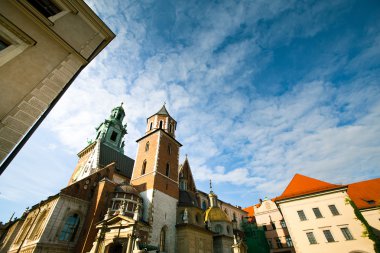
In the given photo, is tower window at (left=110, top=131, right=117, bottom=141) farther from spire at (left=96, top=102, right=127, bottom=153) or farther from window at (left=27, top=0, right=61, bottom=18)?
window at (left=27, top=0, right=61, bottom=18)

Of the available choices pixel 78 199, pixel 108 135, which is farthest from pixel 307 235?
pixel 108 135

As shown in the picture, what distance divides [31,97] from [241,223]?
4712cm

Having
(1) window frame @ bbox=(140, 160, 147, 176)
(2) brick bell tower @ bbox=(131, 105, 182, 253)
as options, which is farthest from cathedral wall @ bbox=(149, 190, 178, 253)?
(1) window frame @ bbox=(140, 160, 147, 176)

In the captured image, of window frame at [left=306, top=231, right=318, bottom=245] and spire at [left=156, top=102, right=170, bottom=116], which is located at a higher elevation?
spire at [left=156, top=102, right=170, bottom=116]

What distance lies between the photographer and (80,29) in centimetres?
684

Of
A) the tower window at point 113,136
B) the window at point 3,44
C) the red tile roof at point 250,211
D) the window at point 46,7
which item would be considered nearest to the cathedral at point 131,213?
the tower window at point 113,136

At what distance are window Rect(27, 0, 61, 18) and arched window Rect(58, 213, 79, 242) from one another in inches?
719

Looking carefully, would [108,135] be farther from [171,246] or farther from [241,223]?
[241,223]

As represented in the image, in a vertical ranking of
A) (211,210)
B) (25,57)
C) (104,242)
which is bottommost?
(104,242)

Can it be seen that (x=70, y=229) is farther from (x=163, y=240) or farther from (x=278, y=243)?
(x=278, y=243)

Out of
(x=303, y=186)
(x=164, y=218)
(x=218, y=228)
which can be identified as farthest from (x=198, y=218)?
(x=303, y=186)

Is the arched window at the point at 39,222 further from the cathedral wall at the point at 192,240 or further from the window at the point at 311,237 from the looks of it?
the window at the point at 311,237

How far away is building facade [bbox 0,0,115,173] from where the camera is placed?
15.1 ft

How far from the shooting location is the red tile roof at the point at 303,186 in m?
25.1
